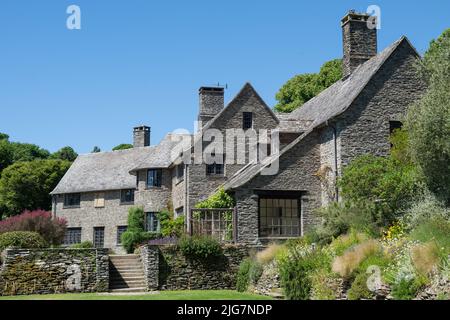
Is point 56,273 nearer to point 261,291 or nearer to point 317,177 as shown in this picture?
point 261,291

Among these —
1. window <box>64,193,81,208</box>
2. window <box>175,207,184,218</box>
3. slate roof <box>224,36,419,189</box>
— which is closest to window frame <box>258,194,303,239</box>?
slate roof <box>224,36,419,189</box>

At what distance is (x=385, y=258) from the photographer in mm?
15422

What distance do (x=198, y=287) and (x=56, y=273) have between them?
220 inches

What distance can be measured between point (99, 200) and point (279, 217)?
21642mm

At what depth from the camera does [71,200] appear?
46781 millimetres

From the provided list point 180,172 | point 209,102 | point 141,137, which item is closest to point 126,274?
point 180,172

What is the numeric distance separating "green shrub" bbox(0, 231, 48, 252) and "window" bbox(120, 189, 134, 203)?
56.1 ft

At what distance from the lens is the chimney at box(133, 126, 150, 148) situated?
1950 inches

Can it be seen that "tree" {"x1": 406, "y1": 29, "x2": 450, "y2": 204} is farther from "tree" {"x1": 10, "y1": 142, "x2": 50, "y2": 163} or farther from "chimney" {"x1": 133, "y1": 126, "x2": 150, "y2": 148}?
"tree" {"x1": 10, "y1": 142, "x2": 50, "y2": 163}

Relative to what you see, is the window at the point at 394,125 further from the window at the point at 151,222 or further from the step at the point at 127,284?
the window at the point at 151,222

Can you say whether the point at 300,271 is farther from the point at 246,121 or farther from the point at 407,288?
the point at 246,121

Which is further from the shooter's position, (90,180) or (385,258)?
(90,180)

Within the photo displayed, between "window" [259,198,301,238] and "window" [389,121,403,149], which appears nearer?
"window" [389,121,403,149]
